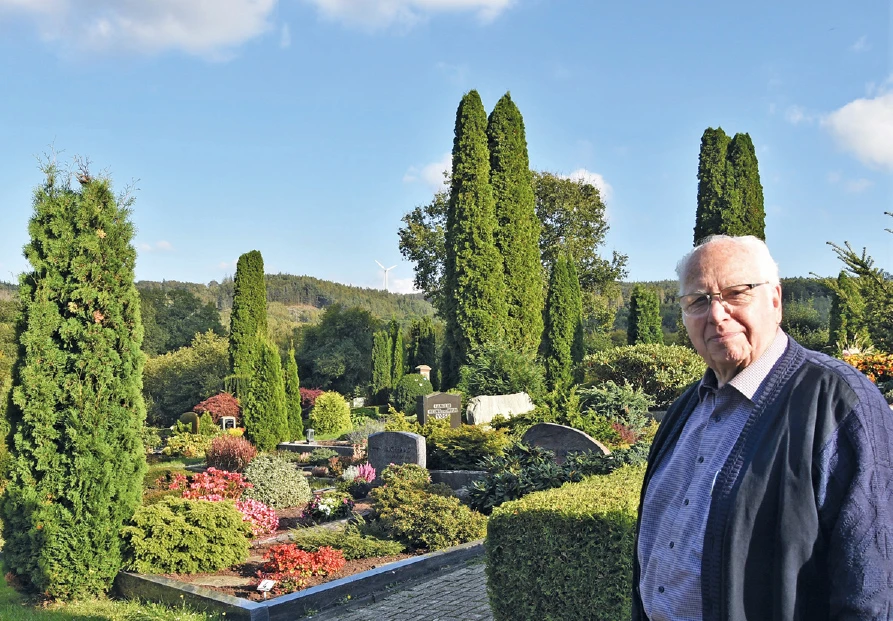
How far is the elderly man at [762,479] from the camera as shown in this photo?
182 centimetres

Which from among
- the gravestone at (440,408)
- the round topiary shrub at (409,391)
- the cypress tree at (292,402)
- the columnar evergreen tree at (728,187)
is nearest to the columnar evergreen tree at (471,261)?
the round topiary shrub at (409,391)

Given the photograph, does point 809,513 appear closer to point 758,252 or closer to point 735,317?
point 735,317

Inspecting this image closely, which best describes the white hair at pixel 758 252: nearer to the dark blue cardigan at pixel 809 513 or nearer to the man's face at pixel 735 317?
the man's face at pixel 735 317

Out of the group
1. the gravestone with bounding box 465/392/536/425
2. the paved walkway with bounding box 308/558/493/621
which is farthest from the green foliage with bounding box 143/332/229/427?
the paved walkway with bounding box 308/558/493/621

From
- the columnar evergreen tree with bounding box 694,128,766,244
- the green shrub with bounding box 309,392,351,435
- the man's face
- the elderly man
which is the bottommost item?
the green shrub with bounding box 309,392,351,435

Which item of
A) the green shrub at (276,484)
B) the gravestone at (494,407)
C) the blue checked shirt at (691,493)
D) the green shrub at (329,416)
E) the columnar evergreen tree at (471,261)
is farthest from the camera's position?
the green shrub at (329,416)

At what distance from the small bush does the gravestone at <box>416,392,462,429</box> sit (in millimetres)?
3531

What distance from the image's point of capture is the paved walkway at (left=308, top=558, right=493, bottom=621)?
6.15 metres

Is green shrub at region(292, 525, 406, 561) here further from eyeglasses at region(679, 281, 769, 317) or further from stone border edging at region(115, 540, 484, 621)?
eyeglasses at region(679, 281, 769, 317)

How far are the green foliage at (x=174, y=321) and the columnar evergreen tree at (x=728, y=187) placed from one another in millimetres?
30990

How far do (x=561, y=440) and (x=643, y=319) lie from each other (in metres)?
19.9

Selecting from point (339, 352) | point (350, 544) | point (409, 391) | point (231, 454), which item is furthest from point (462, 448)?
point (339, 352)

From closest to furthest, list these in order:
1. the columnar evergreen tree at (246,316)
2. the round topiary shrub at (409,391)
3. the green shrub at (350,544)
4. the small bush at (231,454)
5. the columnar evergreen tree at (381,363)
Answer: the green shrub at (350,544)
the small bush at (231,454)
the columnar evergreen tree at (246,316)
the round topiary shrub at (409,391)
the columnar evergreen tree at (381,363)

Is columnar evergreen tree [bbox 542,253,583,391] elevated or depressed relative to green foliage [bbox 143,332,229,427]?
elevated
